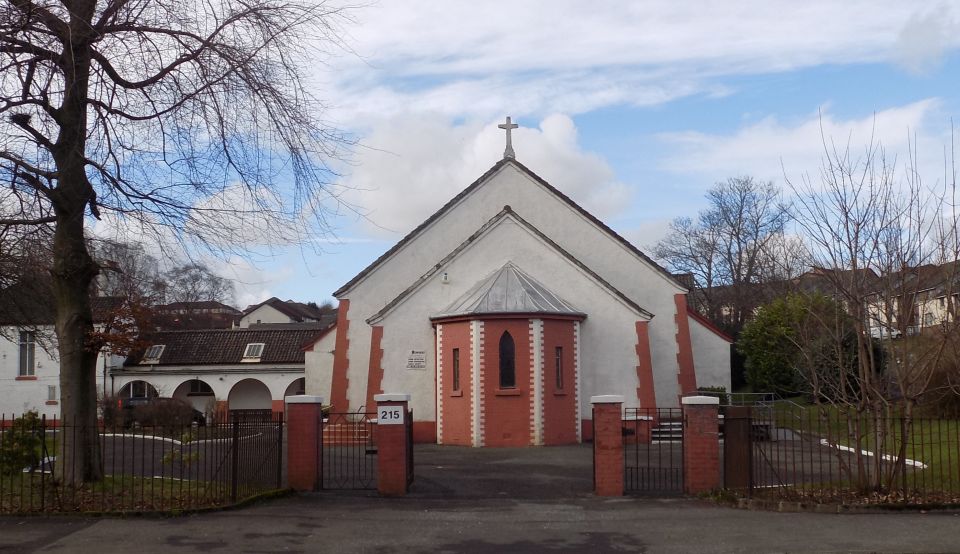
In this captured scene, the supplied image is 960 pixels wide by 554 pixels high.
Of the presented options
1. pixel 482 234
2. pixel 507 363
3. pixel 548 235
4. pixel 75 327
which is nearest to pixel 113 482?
pixel 75 327

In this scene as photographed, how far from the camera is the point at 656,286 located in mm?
30578

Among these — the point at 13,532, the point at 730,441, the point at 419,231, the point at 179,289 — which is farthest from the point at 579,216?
the point at 179,289

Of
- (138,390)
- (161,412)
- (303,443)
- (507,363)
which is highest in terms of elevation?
(507,363)

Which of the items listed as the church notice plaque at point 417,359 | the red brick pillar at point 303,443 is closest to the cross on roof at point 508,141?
the church notice plaque at point 417,359

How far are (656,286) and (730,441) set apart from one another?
15857 mm

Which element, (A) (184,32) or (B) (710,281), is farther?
(B) (710,281)

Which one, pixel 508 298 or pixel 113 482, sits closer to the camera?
pixel 113 482

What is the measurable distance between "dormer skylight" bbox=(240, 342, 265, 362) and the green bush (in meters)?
36.3

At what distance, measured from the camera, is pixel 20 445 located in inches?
532

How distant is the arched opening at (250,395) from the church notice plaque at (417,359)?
24.9 meters

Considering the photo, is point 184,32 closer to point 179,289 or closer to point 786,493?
point 786,493

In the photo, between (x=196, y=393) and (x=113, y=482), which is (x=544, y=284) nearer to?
(x=113, y=482)

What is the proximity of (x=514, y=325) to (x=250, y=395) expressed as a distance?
97.4 feet

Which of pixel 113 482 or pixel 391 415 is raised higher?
pixel 391 415
